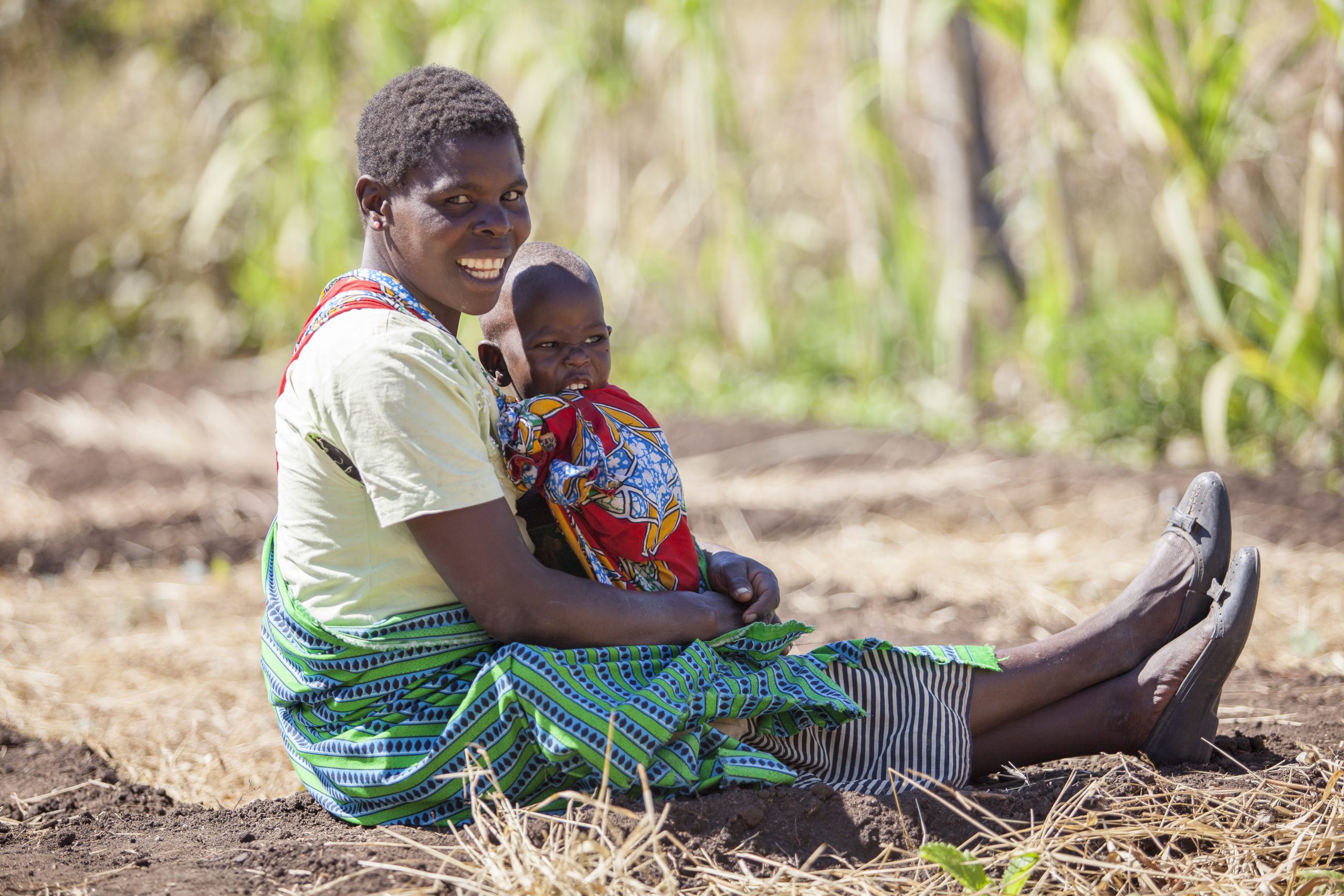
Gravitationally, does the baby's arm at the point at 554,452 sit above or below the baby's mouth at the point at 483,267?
below

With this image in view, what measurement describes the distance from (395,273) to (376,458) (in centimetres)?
37

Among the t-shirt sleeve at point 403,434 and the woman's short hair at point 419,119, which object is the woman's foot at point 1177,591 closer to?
the t-shirt sleeve at point 403,434

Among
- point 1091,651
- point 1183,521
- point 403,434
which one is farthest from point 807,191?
point 403,434

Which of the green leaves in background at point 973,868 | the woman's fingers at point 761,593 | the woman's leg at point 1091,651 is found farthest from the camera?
the woman's leg at point 1091,651

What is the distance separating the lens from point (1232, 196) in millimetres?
6520

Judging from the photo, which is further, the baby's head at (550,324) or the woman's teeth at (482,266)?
the baby's head at (550,324)

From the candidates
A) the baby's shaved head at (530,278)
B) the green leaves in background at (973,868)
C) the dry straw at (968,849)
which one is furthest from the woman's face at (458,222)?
the green leaves in background at (973,868)

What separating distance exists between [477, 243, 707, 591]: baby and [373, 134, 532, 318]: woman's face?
Result: 13 cm

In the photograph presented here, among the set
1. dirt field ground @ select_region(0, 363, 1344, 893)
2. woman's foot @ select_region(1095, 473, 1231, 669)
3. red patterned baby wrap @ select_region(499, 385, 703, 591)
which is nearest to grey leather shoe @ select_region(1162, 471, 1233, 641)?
woman's foot @ select_region(1095, 473, 1231, 669)

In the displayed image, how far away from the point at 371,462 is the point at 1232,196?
6147 millimetres

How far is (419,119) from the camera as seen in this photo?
5.79ft

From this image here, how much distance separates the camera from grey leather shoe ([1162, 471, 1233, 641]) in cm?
210

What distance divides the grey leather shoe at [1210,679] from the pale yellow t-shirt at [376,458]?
1179 millimetres

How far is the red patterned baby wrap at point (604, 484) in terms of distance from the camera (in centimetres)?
183
